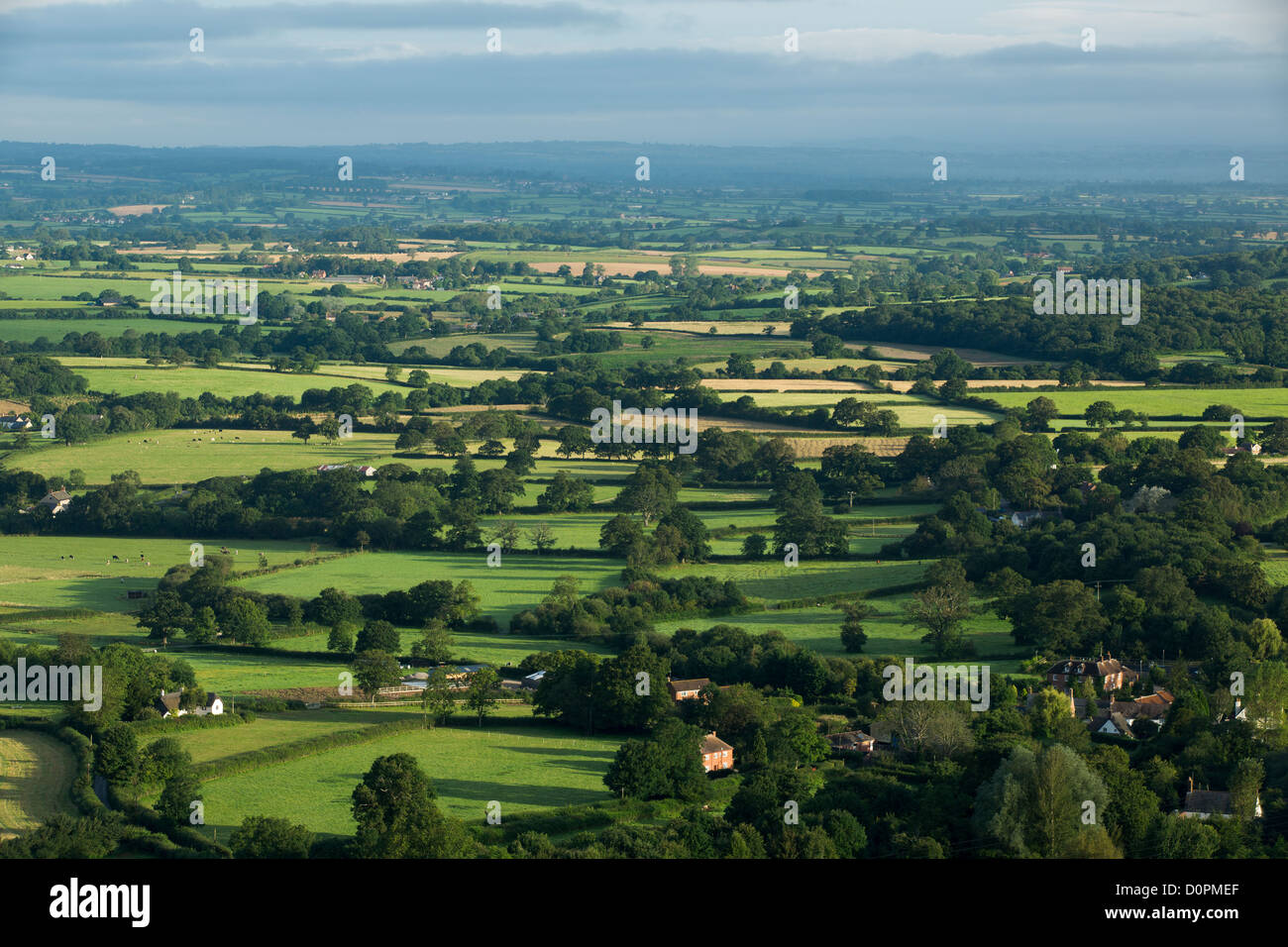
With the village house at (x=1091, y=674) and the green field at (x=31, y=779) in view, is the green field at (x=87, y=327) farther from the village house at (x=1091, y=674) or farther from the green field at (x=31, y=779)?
the village house at (x=1091, y=674)

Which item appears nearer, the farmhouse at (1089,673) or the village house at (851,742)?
the village house at (851,742)

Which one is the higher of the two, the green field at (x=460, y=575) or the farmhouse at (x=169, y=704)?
the green field at (x=460, y=575)

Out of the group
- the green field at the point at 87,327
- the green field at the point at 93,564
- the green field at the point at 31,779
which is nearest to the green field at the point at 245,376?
the green field at the point at 87,327

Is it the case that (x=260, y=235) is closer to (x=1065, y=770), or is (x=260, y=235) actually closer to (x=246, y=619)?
(x=246, y=619)

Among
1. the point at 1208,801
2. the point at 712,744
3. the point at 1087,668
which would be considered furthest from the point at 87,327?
the point at 1208,801

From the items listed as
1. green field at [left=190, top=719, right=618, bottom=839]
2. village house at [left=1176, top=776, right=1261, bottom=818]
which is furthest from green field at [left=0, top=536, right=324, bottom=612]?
village house at [left=1176, top=776, right=1261, bottom=818]

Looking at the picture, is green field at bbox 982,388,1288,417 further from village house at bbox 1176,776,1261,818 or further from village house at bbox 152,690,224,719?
village house at bbox 152,690,224,719
